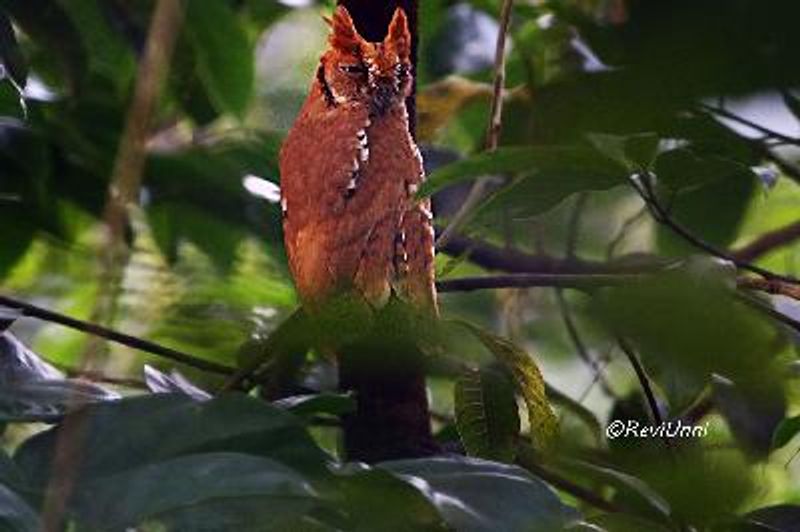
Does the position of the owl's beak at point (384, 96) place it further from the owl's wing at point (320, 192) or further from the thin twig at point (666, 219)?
the thin twig at point (666, 219)

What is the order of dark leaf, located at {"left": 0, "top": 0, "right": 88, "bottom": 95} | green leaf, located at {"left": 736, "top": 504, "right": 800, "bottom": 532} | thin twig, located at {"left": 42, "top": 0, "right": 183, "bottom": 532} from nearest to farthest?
1. thin twig, located at {"left": 42, "top": 0, "right": 183, "bottom": 532}
2. green leaf, located at {"left": 736, "top": 504, "right": 800, "bottom": 532}
3. dark leaf, located at {"left": 0, "top": 0, "right": 88, "bottom": 95}

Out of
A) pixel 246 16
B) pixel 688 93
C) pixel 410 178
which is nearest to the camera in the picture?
pixel 688 93

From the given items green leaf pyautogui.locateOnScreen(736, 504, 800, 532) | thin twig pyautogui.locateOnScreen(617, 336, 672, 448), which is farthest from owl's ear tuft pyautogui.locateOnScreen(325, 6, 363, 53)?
green leaf pyautogui.locateOnScreen(736, 504, 800, 532)

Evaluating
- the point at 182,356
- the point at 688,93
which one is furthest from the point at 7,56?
the point at 688,93

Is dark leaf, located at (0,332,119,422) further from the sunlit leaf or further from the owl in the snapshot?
the owl

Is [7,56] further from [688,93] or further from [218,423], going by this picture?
[688,93]

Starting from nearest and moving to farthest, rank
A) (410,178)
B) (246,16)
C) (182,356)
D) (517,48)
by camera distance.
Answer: (410,178) < (182,356) < (517,48) < (246,16)

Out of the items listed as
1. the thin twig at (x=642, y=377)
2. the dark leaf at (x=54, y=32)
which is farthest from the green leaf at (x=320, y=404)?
the dark leaf at (x=54, y=32)
